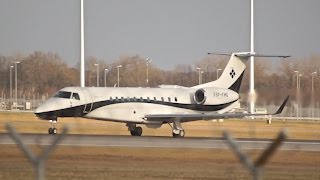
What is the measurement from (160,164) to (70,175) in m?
6.60

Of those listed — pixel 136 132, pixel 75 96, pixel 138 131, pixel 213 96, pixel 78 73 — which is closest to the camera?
pixel 75 96

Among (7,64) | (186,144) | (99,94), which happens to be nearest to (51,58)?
(7,64)

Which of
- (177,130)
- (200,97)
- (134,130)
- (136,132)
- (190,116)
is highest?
(200,97)

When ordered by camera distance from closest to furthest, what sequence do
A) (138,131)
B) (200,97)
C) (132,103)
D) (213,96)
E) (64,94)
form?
(64,94)
(132,103)
(138,131)
(213,96)
(200,97)

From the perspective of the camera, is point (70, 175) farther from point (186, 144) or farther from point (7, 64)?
point (7, 64)

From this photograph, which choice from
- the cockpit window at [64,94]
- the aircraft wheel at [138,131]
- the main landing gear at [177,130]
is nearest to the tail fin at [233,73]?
the main landing gear at [177,130]

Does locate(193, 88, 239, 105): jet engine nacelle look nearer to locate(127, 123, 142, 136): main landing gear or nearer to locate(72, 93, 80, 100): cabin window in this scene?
locate(127, 123, 142, 136): main landing gear

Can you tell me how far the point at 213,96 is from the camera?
6175 centimetres

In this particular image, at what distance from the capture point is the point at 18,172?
91.7ft

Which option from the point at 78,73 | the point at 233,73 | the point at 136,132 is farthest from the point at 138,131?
the point at 78,73

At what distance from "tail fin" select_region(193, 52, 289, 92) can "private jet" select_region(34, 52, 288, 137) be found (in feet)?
0.56

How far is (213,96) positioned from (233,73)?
17.1 feet

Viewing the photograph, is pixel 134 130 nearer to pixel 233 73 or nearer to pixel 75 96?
pixel 75 96

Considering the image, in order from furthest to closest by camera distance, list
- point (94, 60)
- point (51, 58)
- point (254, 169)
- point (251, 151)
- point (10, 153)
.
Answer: point (94, 60) → point (51, 58) → point (251, 151) → point (10, 153) → point (254, 169)
